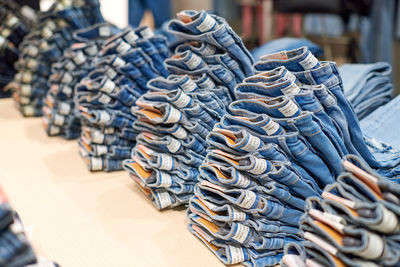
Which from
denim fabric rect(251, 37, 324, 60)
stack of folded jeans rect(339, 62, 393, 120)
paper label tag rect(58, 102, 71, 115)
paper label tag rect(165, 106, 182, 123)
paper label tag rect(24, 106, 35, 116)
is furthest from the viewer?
paper label tag rect(24, 106, 35, 116)

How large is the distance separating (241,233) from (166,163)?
0.63 feet

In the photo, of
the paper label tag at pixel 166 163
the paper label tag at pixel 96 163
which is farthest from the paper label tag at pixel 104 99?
the paper label tag at pixel 166 163

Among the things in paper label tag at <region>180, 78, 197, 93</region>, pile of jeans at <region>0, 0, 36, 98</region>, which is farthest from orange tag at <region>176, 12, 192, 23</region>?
pile of jeans at <region>0, 0, 36, 98</region>

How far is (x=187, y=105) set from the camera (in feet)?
2.14

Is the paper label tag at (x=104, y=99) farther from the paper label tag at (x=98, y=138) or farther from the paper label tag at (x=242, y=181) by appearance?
the paper label tag at (x=242, y=181)

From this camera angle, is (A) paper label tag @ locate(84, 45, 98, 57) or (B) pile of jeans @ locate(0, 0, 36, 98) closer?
(A) paper label tag @ locate(84, 45, 98, 57)

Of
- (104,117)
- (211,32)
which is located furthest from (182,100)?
(104,117)

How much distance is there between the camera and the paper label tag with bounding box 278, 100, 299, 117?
0.50 m

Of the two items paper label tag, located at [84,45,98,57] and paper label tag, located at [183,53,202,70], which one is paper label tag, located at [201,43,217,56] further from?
paper label tag, located at [84,45,98,57]

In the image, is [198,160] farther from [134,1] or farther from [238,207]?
[134,1]

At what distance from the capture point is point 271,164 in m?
0.51

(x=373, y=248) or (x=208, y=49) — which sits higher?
(x=208, y=49)

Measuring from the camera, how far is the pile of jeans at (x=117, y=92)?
0.81m

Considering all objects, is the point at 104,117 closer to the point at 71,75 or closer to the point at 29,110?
the point at 71,75
